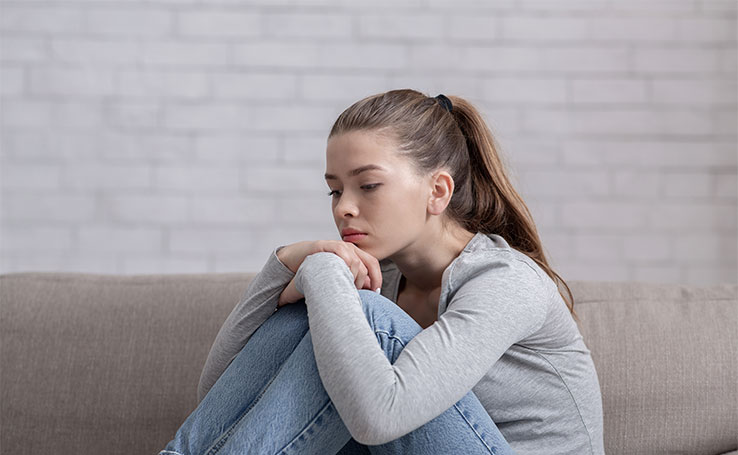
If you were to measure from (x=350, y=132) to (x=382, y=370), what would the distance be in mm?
511

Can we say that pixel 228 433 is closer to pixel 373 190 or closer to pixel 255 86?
pixel 373 190

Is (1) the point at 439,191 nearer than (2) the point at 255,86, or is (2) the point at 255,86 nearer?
(1) the point at 439,191

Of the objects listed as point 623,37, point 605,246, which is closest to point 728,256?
point 605,246

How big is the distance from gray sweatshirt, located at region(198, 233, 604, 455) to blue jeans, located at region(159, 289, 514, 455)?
1.6 inches

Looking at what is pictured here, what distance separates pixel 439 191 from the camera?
153 centimetres

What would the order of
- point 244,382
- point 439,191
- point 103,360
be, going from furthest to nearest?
1. point 103,360
2. point 439,191
3. point 244,382

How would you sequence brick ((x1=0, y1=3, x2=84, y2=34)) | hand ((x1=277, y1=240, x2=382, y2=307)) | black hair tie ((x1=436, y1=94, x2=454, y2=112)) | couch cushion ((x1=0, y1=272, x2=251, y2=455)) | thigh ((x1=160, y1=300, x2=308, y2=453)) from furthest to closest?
brick ((x1=0, y1=3, x2=84, y2=34)), couch cushion ((x1=0, y1=272, x2=251, y2=455)), black hair tie ((x1=436, y1=94, x2=454, y2=112)), hand ((x1=277, y1=240, x2=382, y2=307)), thigh ((x1=160, y1=300, x2=308, y2=453))

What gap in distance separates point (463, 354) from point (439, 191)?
17.6 inches

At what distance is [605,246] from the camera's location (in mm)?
2656

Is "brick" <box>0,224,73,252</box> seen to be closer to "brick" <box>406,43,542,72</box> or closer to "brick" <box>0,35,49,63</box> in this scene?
"brick" <box>0,35,49,63</box>

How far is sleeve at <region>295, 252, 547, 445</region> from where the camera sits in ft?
3.64

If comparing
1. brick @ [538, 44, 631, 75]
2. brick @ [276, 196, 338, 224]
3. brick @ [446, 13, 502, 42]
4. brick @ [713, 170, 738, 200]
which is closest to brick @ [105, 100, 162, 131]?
brick @ [276, 196, 338, 224]

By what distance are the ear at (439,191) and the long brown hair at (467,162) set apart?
0.02m

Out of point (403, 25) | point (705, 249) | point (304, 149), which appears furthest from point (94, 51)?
point (705, 249)
